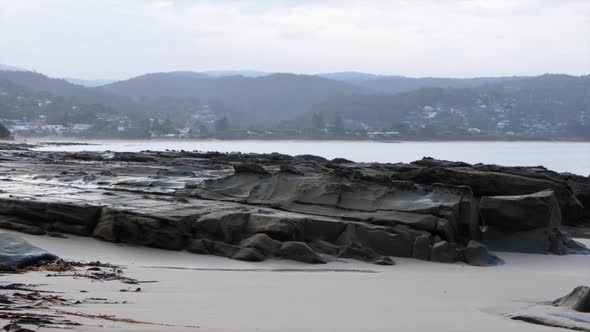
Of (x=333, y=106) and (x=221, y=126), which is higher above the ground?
(x=333, y=106)

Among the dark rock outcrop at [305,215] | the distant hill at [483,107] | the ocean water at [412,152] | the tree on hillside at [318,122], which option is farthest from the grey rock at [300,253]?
the distant hill at [483,107]

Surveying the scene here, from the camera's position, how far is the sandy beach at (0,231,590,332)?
5203 millimetres

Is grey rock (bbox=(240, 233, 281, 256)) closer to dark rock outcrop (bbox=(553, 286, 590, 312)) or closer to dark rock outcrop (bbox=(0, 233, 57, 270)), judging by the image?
dark rock outcrop (bbox=(0, 233, 57, 270))

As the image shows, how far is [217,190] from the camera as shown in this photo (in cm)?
1190

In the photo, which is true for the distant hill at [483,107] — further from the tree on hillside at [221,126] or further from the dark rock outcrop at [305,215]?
the dark rock outcrop at [305,215]

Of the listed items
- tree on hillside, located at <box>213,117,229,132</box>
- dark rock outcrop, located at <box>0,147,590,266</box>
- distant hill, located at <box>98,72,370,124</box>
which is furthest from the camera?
distant hill, located at <box>98,72,370,124</box>

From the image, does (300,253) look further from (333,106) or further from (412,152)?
(333,106)

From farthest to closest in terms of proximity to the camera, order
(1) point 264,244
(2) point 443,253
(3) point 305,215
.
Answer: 1. (3) point 305,215
2. (2) point 443,253
3. (1) point 264,244

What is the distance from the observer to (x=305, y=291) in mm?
6883

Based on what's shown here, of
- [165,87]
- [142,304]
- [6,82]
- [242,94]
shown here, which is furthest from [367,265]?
[165,87]

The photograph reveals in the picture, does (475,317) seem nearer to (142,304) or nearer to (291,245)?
(142,304)

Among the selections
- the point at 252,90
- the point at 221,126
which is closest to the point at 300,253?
the point at 221,126

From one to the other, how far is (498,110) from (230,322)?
11225cm

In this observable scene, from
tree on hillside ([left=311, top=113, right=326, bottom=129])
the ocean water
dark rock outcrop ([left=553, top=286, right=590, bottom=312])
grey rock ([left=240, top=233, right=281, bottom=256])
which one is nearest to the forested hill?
tree on hillside ([left=311, top=113, right=326, bottom=129])
